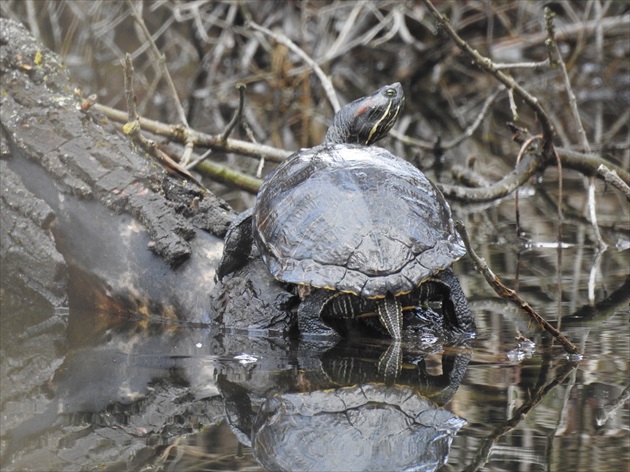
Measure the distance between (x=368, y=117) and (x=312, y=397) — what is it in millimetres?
1771

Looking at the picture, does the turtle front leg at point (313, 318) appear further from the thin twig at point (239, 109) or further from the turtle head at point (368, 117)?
the thin twig at point (239, 109)

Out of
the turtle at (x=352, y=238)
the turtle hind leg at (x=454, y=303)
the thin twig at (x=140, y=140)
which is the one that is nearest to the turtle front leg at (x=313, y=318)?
the turtle at (x=352, y=238)

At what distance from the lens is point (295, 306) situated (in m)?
3.34

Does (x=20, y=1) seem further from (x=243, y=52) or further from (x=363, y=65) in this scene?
(x=363, y=65)

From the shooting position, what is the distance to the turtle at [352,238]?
296 centimetres

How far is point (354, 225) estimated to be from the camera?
10.00 ft

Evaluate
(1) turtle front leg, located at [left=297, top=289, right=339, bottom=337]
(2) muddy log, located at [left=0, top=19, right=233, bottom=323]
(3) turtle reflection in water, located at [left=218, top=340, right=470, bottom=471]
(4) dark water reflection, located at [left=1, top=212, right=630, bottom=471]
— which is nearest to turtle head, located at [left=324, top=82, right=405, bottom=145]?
(2) muddy log, located at [left=0, top=19, right=233, bottom=323]

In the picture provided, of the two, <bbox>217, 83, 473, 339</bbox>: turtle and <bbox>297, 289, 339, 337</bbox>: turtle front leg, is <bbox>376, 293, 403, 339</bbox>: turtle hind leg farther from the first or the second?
<bbox>297, 289, 339, 337</bbox>: turtle front leg

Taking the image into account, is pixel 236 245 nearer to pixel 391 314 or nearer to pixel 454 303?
pixel 391 314

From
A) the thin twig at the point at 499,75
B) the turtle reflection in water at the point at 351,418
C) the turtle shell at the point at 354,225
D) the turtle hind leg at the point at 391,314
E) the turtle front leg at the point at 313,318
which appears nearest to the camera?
the turtle reflection in water at the point at 351,418

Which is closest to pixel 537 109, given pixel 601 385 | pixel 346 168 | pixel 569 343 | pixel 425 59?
pixel 346 168

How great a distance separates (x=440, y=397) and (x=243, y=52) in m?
8.14

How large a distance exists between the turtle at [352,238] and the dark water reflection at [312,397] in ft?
0.50

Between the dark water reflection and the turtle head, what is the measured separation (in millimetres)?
952
